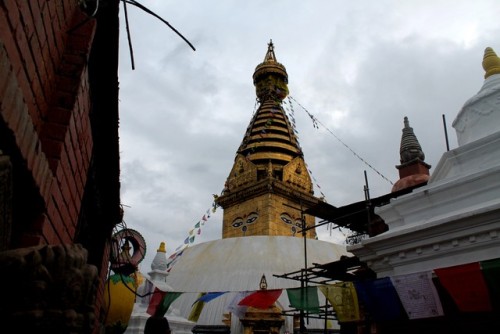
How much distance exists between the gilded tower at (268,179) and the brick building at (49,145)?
25.5 meters

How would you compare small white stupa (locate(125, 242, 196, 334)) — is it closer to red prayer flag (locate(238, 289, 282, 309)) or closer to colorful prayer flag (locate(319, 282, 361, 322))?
red prayer flag (locate(238, 289, 282, 309))

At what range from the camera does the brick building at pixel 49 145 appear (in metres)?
1.20

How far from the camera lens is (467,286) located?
6.48 metres

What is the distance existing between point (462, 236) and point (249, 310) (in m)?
12.6

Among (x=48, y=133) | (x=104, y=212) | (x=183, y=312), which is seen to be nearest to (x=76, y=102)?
(x=48, y=133)

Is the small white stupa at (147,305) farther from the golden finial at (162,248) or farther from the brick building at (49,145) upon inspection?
the brick building at (49,145)

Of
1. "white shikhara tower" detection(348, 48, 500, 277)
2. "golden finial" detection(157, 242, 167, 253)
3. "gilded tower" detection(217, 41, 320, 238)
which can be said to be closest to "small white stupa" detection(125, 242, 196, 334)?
"golden finial" detection(157, 242, 167, 253)

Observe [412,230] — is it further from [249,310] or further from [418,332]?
[249,310]

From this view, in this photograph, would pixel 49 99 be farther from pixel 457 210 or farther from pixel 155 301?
pixel 155 301

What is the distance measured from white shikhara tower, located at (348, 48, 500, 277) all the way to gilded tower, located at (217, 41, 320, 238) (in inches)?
750

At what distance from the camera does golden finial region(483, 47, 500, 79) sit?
373 inches

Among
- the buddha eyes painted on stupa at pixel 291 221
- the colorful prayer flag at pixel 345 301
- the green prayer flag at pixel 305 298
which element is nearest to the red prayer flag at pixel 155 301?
the green prayer flag at pixel 305 298

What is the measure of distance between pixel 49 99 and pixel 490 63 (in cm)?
1020

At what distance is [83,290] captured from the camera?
4.27 feet
